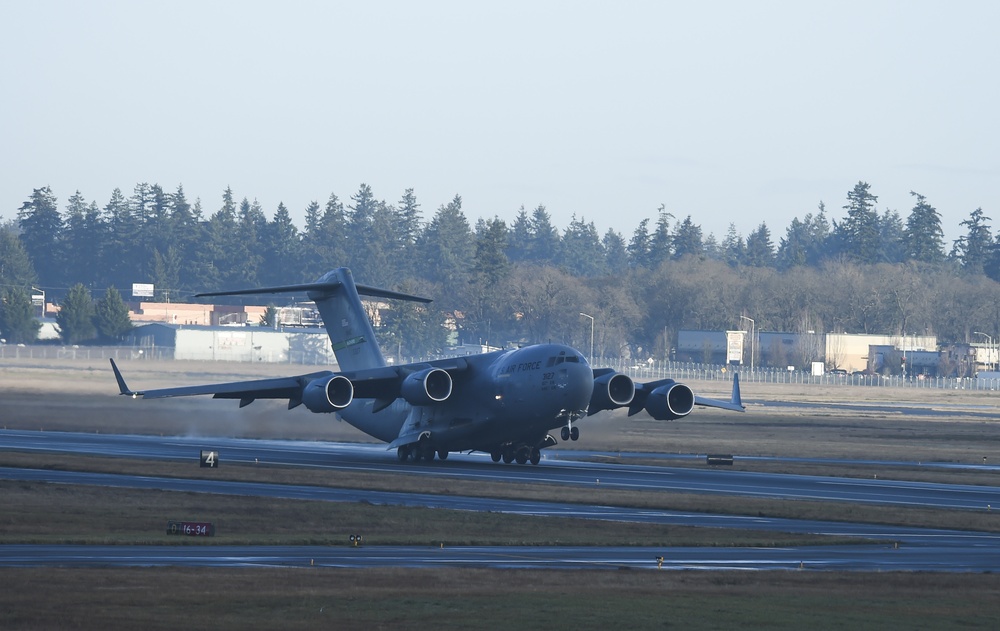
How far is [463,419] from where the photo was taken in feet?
147

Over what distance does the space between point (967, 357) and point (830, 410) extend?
67.3 meters

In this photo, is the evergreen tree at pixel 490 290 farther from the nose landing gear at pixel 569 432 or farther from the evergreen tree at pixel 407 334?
the nose landing gear at pixel 569 432

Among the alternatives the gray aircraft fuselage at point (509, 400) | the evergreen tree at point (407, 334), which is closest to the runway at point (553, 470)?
the gray aircraft fuselage at point (509, 400)

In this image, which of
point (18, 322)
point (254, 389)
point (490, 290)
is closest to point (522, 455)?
point (254, 389)

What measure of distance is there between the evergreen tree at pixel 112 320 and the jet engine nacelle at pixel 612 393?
8475 centimetres

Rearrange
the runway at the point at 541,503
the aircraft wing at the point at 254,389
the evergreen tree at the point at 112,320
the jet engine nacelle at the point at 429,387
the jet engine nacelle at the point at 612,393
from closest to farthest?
the runway at the point at 541,503 < the jet engine nacelle at the point at 429,387 < the jet engine nacelle at the point at 612,393 < the aircraft wing at the point at 254,389 < the evergreen tree at the point at 112,320

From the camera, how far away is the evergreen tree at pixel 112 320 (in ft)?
400

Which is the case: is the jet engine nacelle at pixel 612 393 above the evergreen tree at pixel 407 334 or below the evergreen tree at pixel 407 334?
below

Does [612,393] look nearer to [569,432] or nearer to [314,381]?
[569,432]

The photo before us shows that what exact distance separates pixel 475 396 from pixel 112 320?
85.1m

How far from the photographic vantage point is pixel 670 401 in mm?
46000

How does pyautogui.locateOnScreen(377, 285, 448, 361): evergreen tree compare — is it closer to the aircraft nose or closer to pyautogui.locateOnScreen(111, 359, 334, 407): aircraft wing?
pyautogui.locateOnScreen(111, 359, 334, 407): aircraft wing

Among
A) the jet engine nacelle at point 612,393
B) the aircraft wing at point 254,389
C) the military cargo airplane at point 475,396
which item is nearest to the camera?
the military cargo airplane at point 475,396

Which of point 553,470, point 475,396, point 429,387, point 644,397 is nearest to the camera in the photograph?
point 429,387
